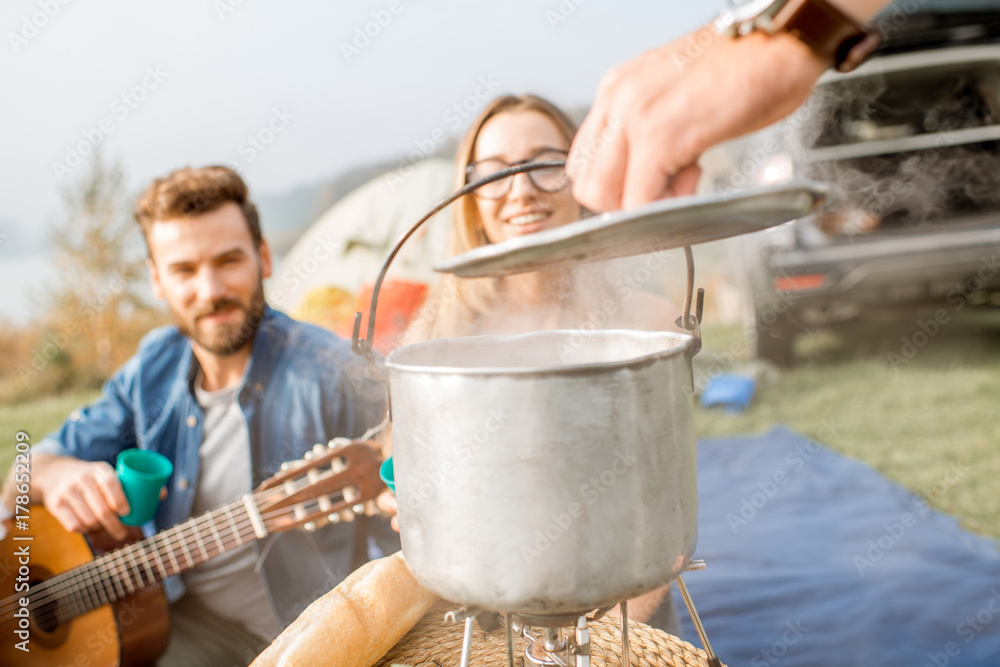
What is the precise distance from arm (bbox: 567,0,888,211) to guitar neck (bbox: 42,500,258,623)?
162cm

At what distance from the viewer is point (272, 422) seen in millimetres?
2189

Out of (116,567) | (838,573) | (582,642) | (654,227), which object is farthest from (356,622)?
(838,573)

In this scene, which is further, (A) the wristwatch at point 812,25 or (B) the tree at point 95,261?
(B) the tree at point 95,261

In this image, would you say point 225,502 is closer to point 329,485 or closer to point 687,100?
point 329,485

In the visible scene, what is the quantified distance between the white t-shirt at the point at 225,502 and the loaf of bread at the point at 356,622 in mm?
937

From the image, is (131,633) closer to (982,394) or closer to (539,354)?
(539,354)

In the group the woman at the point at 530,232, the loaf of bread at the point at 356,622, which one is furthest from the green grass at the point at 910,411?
the loaf of bread at the point at 356,622

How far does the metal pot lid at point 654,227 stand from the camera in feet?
2.39

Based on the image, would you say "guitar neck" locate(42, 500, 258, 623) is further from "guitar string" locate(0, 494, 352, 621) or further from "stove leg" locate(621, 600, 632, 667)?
"stove leg" locate(621, 600, 632, 667)

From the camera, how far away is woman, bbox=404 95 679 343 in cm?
211

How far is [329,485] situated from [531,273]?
990 millimetres

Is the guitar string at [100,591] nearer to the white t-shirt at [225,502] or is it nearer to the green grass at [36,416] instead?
the white t-shirt at [225,502]

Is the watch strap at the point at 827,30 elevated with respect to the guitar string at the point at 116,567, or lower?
elevated

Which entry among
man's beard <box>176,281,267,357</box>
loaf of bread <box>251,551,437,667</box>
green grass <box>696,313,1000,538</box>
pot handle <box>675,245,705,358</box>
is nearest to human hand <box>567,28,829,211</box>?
pot handle <box>675,245,705,358</box>
